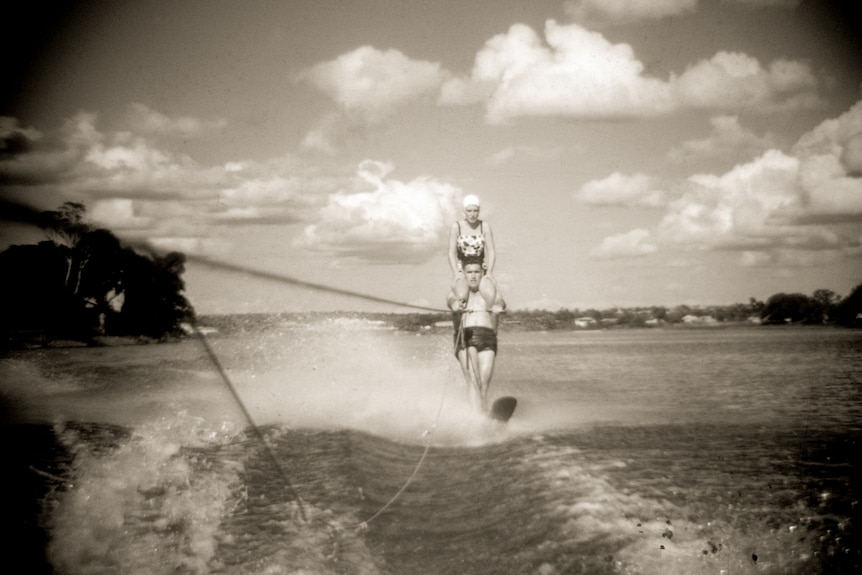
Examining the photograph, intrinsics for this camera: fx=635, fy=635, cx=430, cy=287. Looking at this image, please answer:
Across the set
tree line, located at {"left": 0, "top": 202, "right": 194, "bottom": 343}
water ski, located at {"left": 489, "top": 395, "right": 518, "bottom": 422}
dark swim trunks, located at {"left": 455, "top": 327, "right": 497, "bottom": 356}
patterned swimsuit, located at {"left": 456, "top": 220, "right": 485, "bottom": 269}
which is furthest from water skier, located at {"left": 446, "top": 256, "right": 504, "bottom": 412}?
tree line, located at {"left": 0, "top": 202, "right": 194, "bottom": 343}

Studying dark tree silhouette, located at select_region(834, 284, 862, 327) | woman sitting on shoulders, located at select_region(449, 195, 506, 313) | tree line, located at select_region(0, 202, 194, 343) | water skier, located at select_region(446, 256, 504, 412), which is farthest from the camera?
dark tree silhouette, located at select_region(834, 284, 862, 327)

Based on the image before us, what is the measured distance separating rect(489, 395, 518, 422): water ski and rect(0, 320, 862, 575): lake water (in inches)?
14.8

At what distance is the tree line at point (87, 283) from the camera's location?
3259mm

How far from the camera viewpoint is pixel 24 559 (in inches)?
162

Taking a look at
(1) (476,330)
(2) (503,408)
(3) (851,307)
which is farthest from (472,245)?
(3) (851,307)

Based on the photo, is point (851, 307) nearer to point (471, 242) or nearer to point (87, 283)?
point (471, 242)

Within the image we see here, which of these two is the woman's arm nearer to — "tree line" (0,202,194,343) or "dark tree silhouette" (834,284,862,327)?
"tree line" (0,202,194,343)

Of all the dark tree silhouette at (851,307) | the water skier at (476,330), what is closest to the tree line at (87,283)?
the water skier at (476,330)

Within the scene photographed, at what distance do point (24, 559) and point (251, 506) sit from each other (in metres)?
1.71

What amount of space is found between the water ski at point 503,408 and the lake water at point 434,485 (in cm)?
38

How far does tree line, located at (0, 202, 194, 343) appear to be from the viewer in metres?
3.26

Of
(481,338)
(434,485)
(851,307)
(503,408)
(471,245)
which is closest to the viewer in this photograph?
(434,485)

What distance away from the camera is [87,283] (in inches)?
440

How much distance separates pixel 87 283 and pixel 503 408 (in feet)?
25.5
